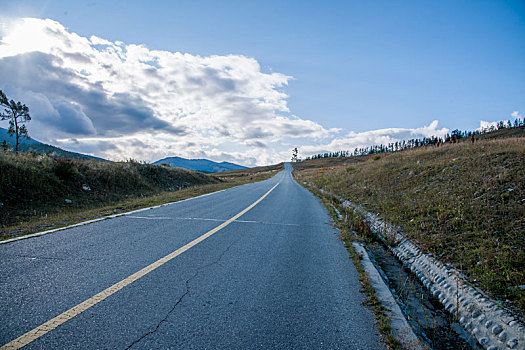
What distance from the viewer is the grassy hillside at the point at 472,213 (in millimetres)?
3607

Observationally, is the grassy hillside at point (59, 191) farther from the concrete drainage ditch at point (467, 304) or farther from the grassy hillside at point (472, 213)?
the grassy hillside at point (472, 213)

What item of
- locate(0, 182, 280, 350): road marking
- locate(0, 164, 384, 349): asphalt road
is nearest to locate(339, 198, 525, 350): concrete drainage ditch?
locate(0, 164, 384, 349): asphalt road

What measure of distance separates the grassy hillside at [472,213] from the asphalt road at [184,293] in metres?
1.81

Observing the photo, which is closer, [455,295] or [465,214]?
[455,295]

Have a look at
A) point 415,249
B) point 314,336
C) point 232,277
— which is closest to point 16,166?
point 232,277

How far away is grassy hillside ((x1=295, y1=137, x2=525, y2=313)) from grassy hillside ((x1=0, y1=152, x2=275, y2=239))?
8.36 m

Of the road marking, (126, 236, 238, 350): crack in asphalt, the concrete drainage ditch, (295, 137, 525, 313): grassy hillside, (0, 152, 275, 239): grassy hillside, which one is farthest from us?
(0, 152, 275, 239): grassy hillside

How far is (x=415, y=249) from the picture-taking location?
16.3 ft

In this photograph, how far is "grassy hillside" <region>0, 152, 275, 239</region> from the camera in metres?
7.28

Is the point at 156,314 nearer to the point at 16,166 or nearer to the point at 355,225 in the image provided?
the point at 355,225

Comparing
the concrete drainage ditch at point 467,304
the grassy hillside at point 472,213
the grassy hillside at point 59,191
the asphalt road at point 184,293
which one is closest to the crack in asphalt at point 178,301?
the asphalt road at point 184,293

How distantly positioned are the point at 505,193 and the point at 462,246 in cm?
250

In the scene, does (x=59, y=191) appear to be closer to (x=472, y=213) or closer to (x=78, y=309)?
(x=78, y=309)

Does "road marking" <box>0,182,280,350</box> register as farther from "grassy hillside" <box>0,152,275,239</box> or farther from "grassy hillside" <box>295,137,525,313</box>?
"grassy hillside" <box>295,137,525,313</box>
